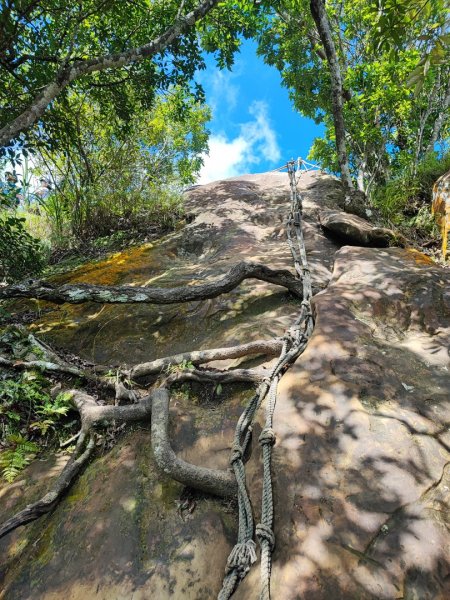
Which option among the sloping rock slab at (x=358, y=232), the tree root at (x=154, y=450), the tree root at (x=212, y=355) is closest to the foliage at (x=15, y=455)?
the tree root at (x=154, y=450)

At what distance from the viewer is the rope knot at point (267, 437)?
2227 mm

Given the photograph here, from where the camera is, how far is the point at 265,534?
1.80 metres

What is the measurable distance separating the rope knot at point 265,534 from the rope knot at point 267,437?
48cm

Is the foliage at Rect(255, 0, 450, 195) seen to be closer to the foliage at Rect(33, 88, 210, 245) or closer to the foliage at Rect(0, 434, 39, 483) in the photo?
the foliage at Rect(33, 88, 210, 245)

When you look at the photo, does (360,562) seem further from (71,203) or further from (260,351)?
(71,203)

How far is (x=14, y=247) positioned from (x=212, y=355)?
3.79 metres

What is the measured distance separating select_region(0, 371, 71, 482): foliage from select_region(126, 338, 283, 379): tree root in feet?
2.39

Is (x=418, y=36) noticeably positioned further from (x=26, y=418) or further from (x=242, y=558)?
(x=26, y=418)

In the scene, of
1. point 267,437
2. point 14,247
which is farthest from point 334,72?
point 267,437

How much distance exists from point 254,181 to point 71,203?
20.1 feet

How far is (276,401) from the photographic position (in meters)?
2.57

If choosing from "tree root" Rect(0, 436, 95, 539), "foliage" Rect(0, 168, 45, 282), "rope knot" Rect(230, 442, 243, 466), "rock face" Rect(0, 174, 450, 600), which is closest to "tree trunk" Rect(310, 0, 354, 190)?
"rock face" Rect(0, 174, 450, 600)

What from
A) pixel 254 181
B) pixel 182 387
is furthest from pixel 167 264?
pixel 254 181

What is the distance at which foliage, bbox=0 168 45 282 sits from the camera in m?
5.04
